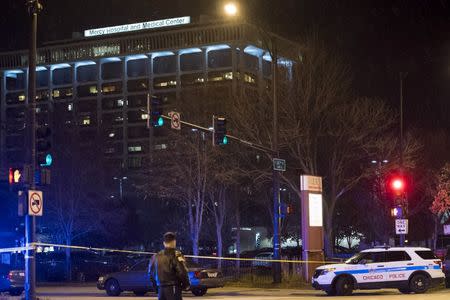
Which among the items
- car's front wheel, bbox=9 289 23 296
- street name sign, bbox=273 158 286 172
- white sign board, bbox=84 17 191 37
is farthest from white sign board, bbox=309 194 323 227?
white sign board, bbox=84 17 191 37

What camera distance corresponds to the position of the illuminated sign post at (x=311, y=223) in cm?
2814

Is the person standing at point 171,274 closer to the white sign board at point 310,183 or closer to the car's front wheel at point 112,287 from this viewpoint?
the car's front wheel at point 112,287

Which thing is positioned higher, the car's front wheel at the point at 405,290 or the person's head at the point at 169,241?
the person's head at the point at 169,241

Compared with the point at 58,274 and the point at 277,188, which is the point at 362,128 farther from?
the point at 58,274

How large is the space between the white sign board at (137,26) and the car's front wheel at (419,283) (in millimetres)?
127239

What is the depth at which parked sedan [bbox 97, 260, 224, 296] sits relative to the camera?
24.8 metres

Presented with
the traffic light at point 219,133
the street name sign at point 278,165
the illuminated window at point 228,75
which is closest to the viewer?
the traffic light at point 219,133

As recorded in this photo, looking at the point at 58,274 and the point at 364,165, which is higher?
the point at 364,165

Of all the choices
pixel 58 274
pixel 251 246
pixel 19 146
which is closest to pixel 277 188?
pixel 58 274

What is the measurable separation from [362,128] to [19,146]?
1498 inches

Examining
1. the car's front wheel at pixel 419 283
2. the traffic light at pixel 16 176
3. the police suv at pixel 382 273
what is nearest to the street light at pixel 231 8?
the police suv at pixel 382 273

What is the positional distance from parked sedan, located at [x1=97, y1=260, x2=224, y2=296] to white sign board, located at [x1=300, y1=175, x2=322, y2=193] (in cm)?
528

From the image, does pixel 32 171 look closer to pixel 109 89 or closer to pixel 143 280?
pixel 143 280

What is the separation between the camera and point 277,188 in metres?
28.8
